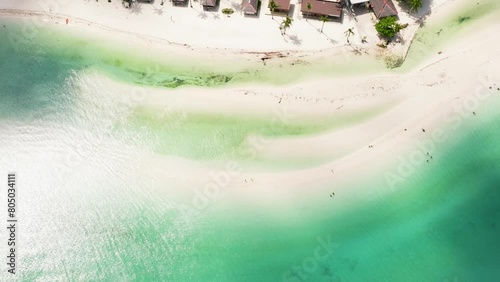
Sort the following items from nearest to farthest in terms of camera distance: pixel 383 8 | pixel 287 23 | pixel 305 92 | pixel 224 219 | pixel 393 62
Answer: pixel 224 219 → pixel 305 92 → pixel 287 23 → pixel 393 62 → pixel 383 8

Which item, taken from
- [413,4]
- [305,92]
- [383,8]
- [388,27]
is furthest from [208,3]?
[413,4]

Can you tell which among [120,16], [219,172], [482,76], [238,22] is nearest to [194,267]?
[219,172]

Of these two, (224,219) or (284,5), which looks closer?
Result: (224,219)

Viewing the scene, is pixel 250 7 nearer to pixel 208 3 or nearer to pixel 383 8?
pixel 208 3

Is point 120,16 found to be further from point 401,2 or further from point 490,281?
point 490,281

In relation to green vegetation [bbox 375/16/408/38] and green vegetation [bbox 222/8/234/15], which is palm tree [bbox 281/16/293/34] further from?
green vegetation [bbox 375/16/408/38]

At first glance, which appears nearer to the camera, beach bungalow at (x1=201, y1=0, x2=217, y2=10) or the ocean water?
the ocean water

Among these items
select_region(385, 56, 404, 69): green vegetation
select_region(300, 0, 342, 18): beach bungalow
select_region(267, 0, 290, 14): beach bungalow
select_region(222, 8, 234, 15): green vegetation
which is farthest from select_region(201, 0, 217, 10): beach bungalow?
select_region(385, 56, 404, 69): green vegetation

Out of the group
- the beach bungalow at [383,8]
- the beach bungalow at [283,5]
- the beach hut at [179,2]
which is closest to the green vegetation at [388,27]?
the beach bungalow at [383,8]
